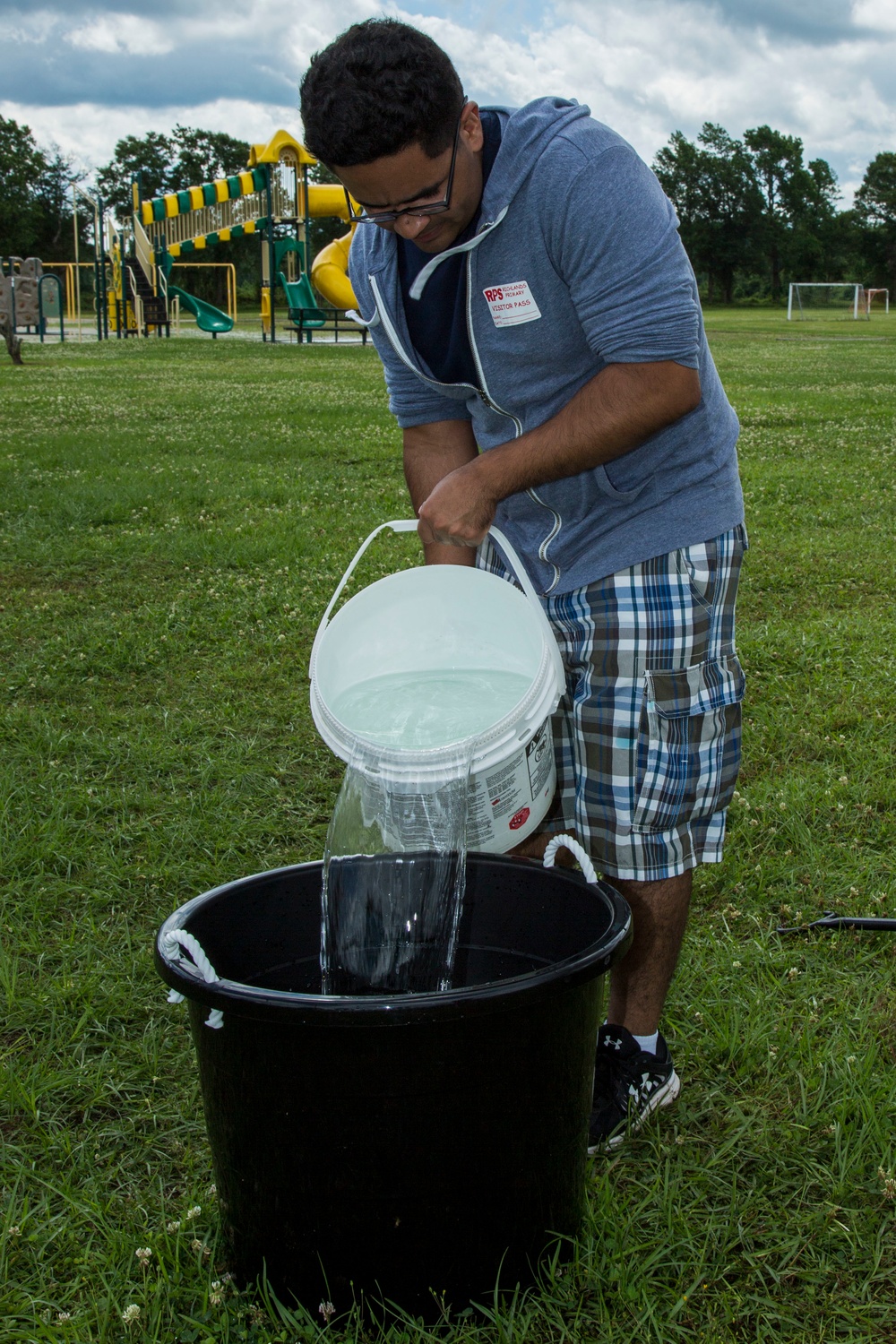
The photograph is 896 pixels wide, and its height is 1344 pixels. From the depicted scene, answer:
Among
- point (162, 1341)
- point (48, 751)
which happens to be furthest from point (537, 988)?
point (48, 751)

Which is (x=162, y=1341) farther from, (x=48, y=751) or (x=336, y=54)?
(x=48, y=751)

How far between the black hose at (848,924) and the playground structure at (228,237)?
23953mm

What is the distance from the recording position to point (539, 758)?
6.77 ft

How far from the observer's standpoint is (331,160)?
191cm

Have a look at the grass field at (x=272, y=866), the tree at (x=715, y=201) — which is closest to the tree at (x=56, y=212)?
the tree at (x=715, y=201)

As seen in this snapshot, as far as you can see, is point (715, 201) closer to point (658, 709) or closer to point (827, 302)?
point (827, 302)

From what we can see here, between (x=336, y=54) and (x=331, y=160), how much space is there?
6.1 inches

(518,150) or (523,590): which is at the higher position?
(518,150)

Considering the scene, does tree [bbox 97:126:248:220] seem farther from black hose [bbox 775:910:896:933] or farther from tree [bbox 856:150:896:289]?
black hose [bbox 775:910:896:933]

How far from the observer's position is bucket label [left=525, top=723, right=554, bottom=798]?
6.62ft

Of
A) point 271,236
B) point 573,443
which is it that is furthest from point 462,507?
point 271,236

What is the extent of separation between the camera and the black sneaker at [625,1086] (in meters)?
2.17

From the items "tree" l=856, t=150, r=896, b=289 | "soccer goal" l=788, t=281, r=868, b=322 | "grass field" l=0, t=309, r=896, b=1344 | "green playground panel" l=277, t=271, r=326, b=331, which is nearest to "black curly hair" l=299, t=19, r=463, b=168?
"grass field" l=0, t=309, r=896, b=1344

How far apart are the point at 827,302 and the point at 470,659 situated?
195 feet
